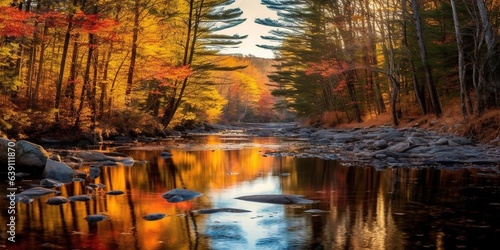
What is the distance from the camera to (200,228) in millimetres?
6008

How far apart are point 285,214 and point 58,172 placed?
5635mm

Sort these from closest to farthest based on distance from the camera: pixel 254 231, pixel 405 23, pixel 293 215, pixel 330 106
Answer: pixel 254 231
pixel 293 215
pixel 405 23
pixel 330 106

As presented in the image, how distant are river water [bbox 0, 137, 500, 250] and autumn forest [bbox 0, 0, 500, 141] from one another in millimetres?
8070

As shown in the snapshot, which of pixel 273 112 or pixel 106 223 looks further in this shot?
pixel 273 112

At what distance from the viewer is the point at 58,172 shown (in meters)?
10.2

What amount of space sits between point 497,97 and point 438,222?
13163mm

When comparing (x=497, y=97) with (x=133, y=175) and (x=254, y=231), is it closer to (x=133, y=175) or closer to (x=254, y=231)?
(x=133, y=175)

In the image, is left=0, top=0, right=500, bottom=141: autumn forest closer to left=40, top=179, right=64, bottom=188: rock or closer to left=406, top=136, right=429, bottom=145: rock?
left=406, top=136, right=429, bottom=145: rock

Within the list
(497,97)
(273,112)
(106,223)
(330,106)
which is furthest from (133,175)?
(273,112)

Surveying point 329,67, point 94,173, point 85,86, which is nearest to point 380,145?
point 94,173

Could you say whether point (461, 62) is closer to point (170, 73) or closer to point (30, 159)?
point (30, 159)

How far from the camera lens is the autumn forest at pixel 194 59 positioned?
17922 mm

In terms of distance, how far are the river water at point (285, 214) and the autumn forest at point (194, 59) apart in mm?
8070

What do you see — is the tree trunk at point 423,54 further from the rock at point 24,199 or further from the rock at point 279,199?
the rock at point 24,199
